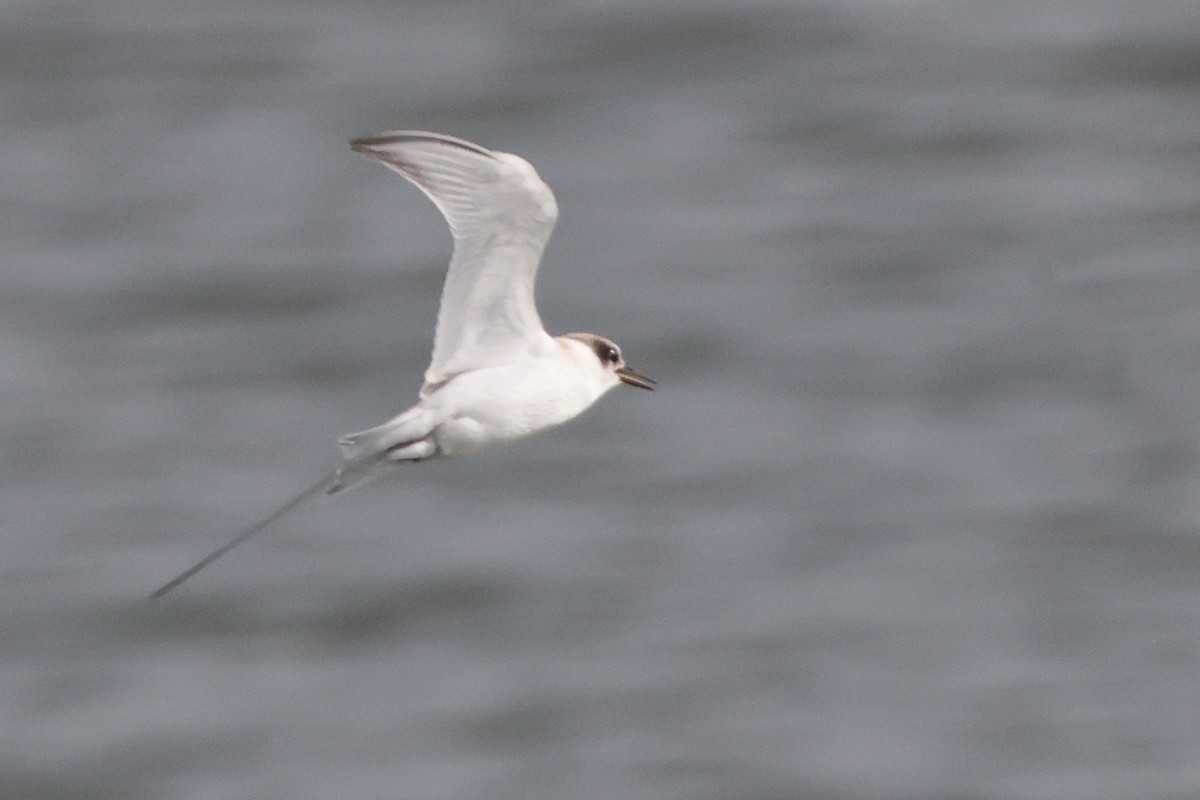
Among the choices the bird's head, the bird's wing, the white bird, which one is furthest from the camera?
the bird's head

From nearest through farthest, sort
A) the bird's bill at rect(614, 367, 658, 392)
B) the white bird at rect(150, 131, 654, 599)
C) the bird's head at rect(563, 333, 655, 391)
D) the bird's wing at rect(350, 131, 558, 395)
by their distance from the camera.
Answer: the white bird at rect(150, 131, 654, 599), the bird's wing at rect(350, 131, 558, 395), the bird's head at rect(563, 333, 655, 391), the bird's bill at rect(614, 367, 658, 392)

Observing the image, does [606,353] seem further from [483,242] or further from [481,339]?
[483,242]

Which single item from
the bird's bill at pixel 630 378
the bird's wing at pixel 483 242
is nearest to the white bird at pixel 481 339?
the bird's wing at pixel 483 242

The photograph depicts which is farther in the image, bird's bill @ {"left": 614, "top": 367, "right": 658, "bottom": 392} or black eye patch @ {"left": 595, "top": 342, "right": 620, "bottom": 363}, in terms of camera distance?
bird's bill @ {"left": 614, "top": 367, "right": 658, "bottom": 392}

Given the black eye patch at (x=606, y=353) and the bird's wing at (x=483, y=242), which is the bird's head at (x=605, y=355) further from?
the bird's wing at (x=483, y=242)

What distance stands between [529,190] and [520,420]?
76cm

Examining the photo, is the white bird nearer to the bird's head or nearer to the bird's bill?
the bird's head

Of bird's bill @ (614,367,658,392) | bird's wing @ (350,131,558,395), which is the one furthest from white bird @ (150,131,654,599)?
bird's bill @ (614,367,658,392)

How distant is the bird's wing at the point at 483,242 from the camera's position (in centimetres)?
A: 816

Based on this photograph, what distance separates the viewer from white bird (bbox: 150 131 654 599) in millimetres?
8000

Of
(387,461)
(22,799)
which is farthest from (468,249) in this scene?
(22,799)

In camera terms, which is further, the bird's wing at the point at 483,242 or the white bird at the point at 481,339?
the bird's wing at the point at 483,242

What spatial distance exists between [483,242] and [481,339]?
14.0 inches

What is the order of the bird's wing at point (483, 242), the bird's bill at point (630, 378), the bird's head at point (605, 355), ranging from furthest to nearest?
the bird's bill at point (630, 378) → the bird's head at point (605, 355) → the bird's wing at point (483, 242)
